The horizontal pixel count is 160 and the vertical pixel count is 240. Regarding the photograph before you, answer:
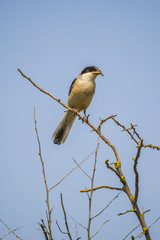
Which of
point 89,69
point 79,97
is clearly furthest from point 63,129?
point 89,69

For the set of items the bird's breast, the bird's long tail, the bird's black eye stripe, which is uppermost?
the bird's black eye stripe

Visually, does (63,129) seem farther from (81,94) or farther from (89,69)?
(89,69)

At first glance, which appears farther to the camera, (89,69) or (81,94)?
(89,69)

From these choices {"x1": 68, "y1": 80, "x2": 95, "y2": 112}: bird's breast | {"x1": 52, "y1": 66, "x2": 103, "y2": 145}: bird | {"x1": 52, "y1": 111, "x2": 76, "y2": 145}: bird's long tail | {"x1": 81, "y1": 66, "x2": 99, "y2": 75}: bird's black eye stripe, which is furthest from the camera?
{"x1": 81, "y1": 66, "x2": 99, "y2": 75}: bird's black eye stripe

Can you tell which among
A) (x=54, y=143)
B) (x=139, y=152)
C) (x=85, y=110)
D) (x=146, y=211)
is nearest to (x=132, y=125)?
(x=139, y=152)

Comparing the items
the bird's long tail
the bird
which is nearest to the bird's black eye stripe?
the bird

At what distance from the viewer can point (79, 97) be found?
238 inches

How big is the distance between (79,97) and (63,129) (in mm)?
768

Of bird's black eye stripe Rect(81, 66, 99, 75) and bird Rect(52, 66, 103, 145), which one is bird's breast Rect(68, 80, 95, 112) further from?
bird's black eye stripe Rect(81, 66, 99, 75)

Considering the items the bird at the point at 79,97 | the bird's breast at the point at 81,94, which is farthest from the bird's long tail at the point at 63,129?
the bird's breast at the point at 81,94

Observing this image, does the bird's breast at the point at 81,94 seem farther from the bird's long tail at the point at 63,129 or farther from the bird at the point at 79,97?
the bird's long tail at the point at 63,129

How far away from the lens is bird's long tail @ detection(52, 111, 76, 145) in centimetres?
580

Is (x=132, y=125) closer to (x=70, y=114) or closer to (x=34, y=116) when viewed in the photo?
(x=34, y=116)

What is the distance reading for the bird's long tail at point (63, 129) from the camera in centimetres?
580
